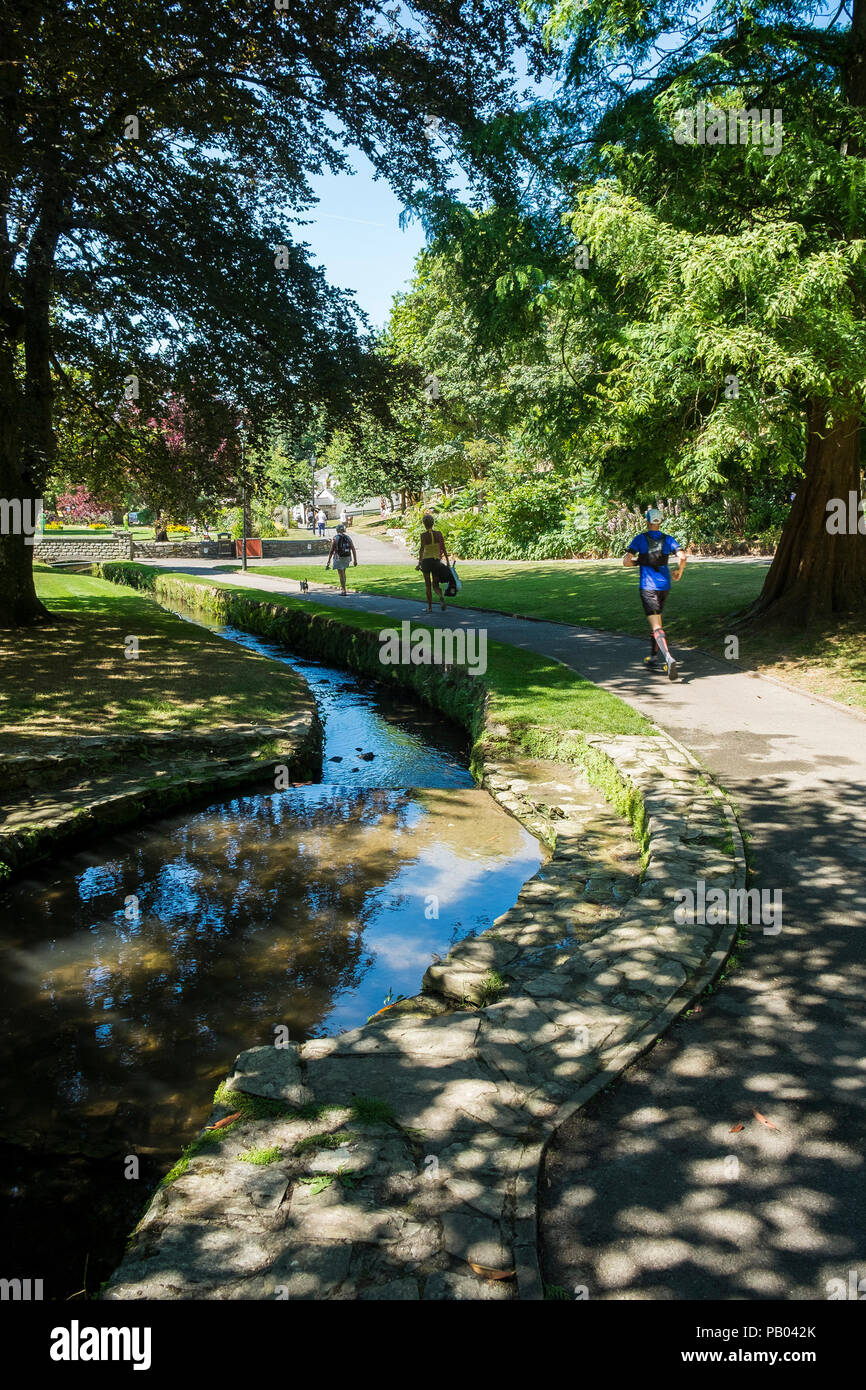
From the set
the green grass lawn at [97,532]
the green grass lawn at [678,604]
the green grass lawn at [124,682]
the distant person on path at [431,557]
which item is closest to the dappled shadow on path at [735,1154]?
the green grass lawn at [678,604]

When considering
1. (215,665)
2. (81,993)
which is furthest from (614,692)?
(81,993)

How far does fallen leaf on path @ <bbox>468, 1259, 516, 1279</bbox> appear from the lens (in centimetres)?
287

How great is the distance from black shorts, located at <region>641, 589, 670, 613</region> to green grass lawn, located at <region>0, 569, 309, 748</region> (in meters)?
5.35

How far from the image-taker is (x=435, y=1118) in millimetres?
3709

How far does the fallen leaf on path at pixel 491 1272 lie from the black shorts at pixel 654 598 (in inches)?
402

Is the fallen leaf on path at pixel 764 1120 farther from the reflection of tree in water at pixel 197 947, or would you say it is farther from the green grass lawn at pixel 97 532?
the green grass lawn at pixel 97 532

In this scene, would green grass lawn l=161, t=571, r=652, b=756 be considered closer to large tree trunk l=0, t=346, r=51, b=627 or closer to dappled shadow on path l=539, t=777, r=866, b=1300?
dappled shadow on path l=539, t=777, r=866, b=1300

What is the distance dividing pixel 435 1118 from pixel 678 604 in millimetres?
16173

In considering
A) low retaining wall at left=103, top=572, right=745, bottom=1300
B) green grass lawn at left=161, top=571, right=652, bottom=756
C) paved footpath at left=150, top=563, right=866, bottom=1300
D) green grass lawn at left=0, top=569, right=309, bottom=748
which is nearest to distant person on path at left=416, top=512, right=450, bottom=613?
green grass lawn at left=161, top=571, right=652, bottom=756

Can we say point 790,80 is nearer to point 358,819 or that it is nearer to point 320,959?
point 358,819

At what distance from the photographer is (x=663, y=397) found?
11.6 meters

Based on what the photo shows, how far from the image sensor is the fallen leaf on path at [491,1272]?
2.87 m

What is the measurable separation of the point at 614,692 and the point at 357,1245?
31.1 feet

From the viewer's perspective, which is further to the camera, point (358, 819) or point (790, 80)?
point (790, 80)
